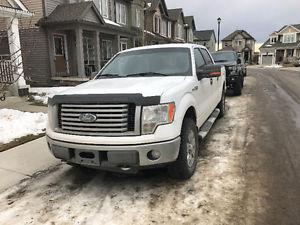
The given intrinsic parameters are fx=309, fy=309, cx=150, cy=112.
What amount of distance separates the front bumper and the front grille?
0.61ft

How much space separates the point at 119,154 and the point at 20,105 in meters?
7.81

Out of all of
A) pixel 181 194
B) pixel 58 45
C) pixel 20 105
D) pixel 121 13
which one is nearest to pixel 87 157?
pixel 181 194

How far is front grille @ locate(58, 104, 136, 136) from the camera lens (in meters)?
3.77

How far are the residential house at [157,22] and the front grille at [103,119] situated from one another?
23.3 metres

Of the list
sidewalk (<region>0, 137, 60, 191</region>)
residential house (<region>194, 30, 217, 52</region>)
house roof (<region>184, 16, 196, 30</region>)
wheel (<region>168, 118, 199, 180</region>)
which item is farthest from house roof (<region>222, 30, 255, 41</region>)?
wheel (<region>168, 118, 199, 180</region>)

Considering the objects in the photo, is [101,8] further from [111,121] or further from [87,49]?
[111,121]

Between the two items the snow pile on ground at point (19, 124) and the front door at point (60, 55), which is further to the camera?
the front door at point (60, 55)

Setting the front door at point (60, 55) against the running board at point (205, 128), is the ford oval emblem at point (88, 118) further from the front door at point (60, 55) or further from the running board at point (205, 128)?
the front door at point (60, 55)

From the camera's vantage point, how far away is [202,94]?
5.42 meters

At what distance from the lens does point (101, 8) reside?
21.2 meters

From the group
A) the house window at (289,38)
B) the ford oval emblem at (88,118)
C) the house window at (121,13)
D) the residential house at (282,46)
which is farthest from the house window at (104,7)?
the house window at (289,38)

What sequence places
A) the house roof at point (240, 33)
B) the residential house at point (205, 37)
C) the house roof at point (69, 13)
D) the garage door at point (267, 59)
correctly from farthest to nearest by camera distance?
the house roof at point (240, 33), the residential house at point (205, 37), the garage door at point (267, 59), the house roof at point (69, 13)

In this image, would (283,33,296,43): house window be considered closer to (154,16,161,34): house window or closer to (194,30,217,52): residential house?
(194,30,217,52): residential house

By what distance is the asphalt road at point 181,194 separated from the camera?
3480 mm
